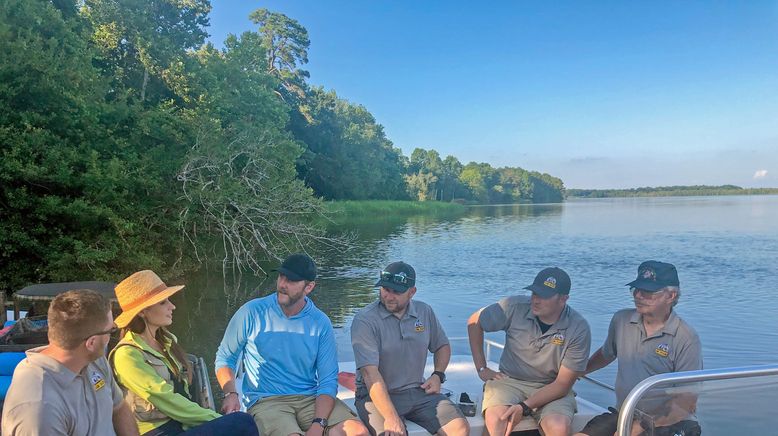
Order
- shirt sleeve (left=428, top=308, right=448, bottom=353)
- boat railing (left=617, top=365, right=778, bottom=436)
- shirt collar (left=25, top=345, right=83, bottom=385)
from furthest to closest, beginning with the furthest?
shirt sleeve (left=428, top=308, right=448, bottom=353), boat railing (left=617, top=365, right=778, bottom=436), shirt collar (left=25, top=345, right=83, bottom=385)

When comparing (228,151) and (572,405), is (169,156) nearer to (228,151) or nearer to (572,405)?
(228,151)

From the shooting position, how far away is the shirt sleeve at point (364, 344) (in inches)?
139

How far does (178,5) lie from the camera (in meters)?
27.1

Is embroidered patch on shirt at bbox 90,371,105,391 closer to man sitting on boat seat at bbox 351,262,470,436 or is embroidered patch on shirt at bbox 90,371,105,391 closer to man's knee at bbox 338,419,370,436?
man's knee at bbox 338,419,370,436

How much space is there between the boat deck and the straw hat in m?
1.61

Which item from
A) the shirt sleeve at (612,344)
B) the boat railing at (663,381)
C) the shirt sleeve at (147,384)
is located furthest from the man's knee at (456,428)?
the shirt sleeve at (147,384)

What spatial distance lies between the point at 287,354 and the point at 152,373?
88cm

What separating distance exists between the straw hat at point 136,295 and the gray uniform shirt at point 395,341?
1.22 m

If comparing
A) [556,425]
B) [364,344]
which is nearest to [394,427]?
[364,344]

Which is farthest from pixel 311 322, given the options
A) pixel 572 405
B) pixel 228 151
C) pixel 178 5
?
pixel 178 5

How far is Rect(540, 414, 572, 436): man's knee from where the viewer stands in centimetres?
346

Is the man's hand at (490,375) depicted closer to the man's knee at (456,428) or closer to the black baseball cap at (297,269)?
the man's knee at (456,428)

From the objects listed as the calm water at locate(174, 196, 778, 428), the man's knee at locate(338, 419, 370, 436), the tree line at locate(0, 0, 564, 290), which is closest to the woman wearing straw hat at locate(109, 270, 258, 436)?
the man's knee at locate(338, 419, 370, 436)

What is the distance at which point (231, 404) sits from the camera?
3283 mm
